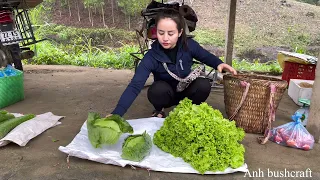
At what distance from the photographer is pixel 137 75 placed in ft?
9.43

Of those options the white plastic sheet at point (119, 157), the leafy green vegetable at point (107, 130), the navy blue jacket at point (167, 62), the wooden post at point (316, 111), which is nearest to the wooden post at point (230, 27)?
the navy blue jacket at point (167, 62)

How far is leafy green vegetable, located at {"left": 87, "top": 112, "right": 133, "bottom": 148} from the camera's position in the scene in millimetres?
2371

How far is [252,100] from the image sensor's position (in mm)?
3010

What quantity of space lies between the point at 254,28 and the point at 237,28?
630mm

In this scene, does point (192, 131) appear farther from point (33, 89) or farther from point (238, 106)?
point (33, 89)

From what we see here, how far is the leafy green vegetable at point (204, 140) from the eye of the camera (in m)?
2.26

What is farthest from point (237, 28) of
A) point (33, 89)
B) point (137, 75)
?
point (137, 75)

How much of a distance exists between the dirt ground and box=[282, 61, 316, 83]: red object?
2.24ft

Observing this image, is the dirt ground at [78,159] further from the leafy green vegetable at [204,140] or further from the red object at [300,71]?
the red object at [300,71]

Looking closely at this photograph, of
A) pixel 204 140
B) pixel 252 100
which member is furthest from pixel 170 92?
pixel 204 140

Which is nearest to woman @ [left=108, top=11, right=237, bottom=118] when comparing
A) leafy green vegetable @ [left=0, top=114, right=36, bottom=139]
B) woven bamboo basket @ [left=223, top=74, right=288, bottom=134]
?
woven bamboo basket @ [left=223, top=74, right=288, bottom=134]

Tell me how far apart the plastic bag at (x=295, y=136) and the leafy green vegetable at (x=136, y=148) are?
1.32m

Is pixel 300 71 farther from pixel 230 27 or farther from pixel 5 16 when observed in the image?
pixel 5 16

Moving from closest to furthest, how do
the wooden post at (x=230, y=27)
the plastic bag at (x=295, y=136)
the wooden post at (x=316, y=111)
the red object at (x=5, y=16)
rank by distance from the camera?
the plastic bag at (x=295, y=136) < the wooden post at (x=316, y=111) < the red object at (x=5, y=16) < the wooden post at (x=230, y=27)
